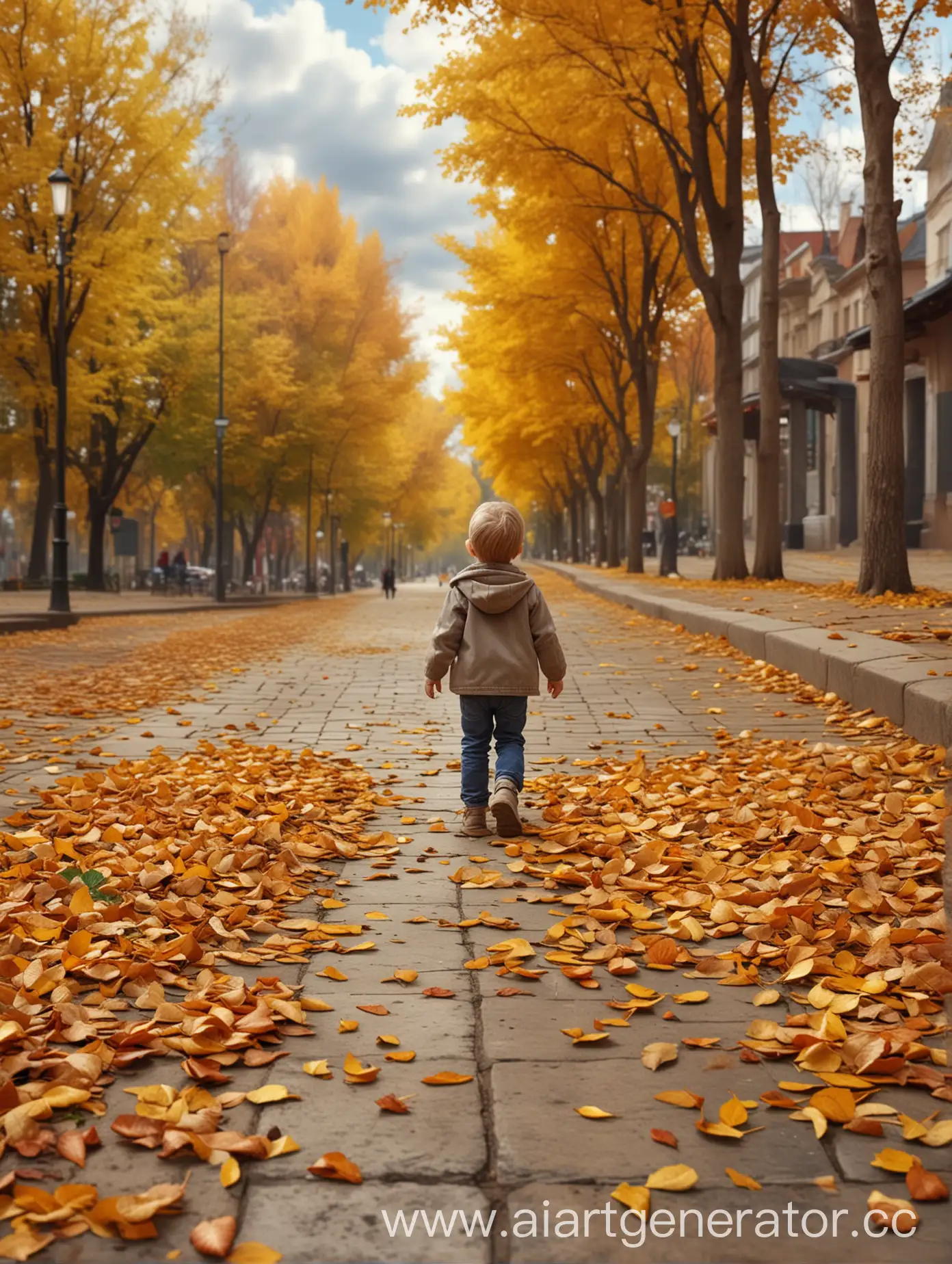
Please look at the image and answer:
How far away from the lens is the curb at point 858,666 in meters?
6.47

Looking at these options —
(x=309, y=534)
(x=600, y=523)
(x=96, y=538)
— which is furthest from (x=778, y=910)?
(x=309, y=534)

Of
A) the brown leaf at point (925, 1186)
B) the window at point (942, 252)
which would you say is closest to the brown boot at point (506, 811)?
the brown leaf at point (925, 1186)

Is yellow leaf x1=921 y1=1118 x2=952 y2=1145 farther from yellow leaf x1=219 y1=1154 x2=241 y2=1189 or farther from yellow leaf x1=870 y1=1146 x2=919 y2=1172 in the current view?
yellow leaf x1=219 y1=1154 x2=241 y2=1189

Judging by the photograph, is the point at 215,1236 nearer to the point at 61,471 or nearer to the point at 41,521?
the point at 61,471

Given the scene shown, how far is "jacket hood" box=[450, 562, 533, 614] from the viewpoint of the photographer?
550cm

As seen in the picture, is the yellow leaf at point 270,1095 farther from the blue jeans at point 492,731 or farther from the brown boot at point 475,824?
the blue jeans at point 492,731

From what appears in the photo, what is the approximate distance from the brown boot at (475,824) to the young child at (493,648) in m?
0.06

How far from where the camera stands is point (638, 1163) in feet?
7.98

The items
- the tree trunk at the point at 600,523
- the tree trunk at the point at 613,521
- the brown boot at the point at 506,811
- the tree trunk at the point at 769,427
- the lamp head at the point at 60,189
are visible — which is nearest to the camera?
the brown boot at the point at 506,811

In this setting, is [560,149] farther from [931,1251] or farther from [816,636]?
[931,1251]

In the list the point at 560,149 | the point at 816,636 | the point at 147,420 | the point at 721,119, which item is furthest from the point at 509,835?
the point at 147,420

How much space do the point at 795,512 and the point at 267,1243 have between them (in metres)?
43.2

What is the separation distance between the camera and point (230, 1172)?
2.37 m

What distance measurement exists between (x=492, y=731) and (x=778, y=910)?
1981 mm
